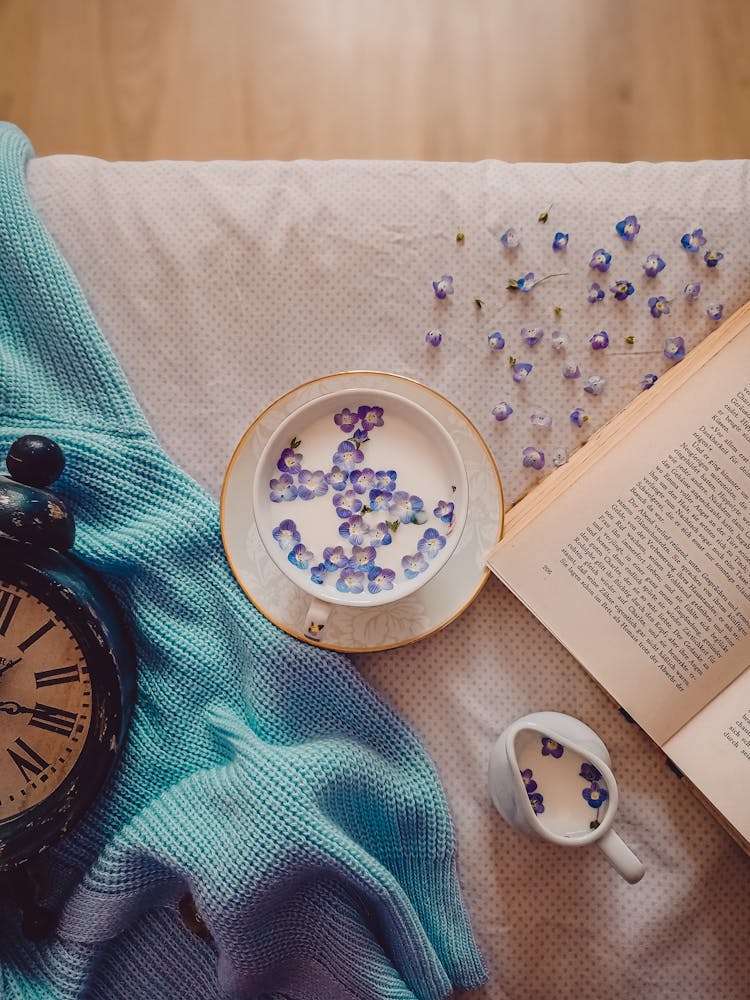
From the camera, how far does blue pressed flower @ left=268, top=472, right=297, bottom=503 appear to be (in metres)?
0.73

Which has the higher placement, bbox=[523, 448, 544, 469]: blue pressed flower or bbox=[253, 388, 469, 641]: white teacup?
bbox=[523, 448, 544, 469]: blue pressed flower

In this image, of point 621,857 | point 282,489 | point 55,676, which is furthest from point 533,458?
point 55,676

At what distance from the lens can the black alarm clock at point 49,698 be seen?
66 cm

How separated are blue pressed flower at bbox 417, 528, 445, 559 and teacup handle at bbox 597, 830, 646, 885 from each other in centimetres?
29

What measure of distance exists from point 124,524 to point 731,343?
2.09 feet

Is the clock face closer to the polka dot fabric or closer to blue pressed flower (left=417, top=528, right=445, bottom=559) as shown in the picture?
the polka dot fabric

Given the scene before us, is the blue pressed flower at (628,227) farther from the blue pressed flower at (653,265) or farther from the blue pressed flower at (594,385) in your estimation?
the blue pressed flower at (594,385)

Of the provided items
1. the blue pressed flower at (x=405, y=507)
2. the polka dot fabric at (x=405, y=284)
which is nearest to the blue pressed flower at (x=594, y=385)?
the polka dot fabric at (x=405, y=284)

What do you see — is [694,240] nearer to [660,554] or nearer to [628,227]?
[628,227]

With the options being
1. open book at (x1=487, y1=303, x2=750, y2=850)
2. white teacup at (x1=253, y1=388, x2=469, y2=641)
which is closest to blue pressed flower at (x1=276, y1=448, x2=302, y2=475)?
white teacup at (x1=253, y1=388, x2=469, y2=641)

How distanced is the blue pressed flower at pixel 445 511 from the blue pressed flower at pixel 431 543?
14 mm

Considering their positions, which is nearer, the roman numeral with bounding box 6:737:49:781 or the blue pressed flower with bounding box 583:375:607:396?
the roman numeral with bounding box 6:737:49:781

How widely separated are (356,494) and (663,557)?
31 centimetres

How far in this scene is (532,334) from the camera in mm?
801
